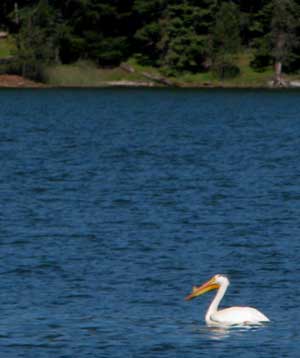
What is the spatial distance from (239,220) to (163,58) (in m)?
87.7

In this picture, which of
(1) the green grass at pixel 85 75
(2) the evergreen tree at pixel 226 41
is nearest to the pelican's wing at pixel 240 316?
(2) the evergreen tree at pixel 226 41

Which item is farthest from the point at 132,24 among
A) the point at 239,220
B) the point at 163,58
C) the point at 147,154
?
the point at 239,220

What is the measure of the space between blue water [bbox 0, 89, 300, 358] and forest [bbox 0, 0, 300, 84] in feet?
169

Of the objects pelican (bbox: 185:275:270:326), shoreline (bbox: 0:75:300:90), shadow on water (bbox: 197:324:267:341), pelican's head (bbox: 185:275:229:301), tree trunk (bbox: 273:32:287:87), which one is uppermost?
pelican's head (bbox: 185:275:229:301)

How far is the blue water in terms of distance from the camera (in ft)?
69.8

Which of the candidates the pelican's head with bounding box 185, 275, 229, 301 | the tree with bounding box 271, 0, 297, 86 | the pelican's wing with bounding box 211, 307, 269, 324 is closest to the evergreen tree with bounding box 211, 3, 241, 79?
the tree with bounding box 271, 0, 297, 86

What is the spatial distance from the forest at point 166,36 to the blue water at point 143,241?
51.5m

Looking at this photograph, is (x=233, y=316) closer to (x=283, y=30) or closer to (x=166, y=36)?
(x=283, y=30)

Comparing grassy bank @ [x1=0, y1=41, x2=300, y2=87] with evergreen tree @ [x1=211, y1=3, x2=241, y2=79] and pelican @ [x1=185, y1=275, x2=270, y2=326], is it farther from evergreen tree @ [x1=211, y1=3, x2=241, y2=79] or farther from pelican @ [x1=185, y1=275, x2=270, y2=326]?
pelican @ [x1=185, y1=275, x2=270, y2=326]

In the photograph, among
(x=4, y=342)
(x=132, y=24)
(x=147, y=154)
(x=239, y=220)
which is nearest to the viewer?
(x=4, y=342)

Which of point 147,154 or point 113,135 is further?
point 113,135

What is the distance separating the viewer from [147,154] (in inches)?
2176

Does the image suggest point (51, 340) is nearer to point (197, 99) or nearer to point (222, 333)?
point (222, 333)

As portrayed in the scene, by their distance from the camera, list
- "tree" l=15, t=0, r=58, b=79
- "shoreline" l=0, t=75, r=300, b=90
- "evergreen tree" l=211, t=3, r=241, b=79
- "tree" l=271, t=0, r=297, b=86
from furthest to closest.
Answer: "shoreline" l=0, t=75, r=300, b=90 → "tree" l=15, t=0, r=58, b=79 → "evergreen tree" l=211, t=3, r=241, b=79 → "tree" l=271, t=0, r=297, b=86
